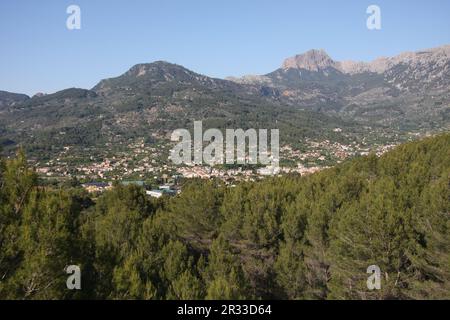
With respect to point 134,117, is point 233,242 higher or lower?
lower

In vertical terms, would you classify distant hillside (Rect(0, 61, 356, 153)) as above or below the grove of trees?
above

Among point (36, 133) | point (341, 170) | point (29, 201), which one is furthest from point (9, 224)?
point (36, 133)

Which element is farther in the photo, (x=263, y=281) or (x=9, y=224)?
(x=263, y=281)

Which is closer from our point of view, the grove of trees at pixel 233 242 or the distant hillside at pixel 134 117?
the grove of trees at pixel 233 242

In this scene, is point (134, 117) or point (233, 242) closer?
point (233, 242)

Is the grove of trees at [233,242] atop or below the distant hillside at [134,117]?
below

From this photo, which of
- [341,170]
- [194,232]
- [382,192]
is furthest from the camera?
[341,170]

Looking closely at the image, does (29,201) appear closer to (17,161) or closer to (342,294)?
(17,161)

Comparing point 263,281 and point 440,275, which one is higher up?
point 440,275

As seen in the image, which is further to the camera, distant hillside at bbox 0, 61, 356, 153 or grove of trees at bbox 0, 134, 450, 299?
distant hillside at bbox 0, 61, 356, 153

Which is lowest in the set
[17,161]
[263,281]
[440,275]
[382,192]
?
[263,281]

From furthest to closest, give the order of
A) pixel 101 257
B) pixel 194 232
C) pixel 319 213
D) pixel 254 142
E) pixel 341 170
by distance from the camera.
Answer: pixel 254 142
pixel 341 170
pixel 194 232
pixel 319 213
pixel 101 257
